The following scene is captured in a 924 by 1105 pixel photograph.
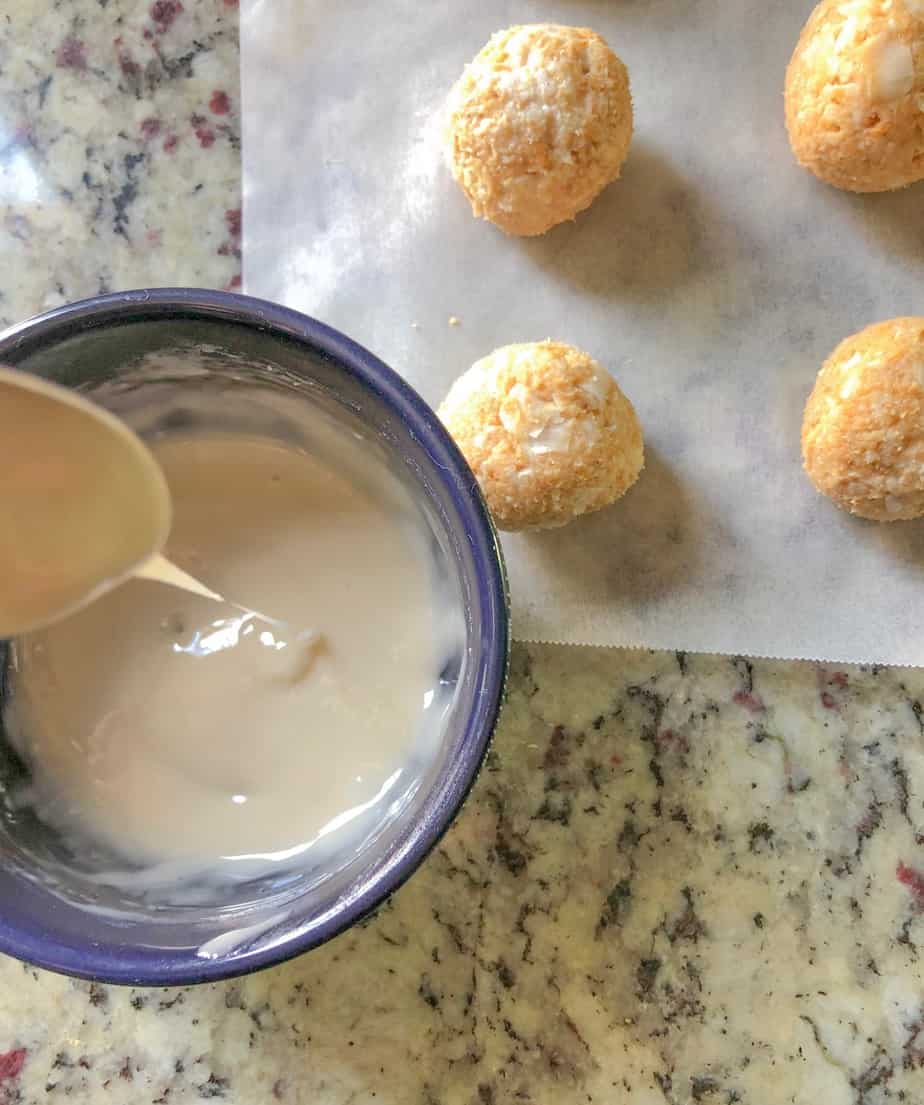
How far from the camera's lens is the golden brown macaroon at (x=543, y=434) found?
0.95 meters

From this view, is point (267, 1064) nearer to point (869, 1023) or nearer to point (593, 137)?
point (869, 1023)

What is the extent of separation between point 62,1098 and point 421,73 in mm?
1050

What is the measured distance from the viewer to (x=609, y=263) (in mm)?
1051

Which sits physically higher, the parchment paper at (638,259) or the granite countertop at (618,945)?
the parchment paper at (638,259)

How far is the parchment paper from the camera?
1.02m

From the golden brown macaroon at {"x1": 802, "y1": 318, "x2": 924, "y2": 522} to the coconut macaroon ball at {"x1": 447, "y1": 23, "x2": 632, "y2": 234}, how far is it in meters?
0.30

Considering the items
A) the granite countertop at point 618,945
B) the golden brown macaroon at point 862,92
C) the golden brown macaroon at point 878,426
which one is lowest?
the granite countertop at point 618,945

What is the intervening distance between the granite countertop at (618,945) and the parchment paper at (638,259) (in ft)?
0.37

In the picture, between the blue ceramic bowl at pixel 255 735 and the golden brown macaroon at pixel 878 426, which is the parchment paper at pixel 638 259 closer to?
the golden brown macaroon at pixel 878 426

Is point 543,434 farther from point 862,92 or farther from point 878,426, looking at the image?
point 862,92

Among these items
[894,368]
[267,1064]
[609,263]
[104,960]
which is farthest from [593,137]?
[267,1064]

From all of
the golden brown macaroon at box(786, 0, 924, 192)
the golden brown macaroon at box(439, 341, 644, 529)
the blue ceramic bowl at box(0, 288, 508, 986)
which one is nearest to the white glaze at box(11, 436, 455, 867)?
the blue ceramic bowl at box(0, 288, 508, 986)

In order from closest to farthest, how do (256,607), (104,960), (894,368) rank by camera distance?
(104,960) → (256,607) → (894,368)

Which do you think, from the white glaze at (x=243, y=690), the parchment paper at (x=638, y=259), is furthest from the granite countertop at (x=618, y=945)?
the white glaze at (x=243, y=690)
